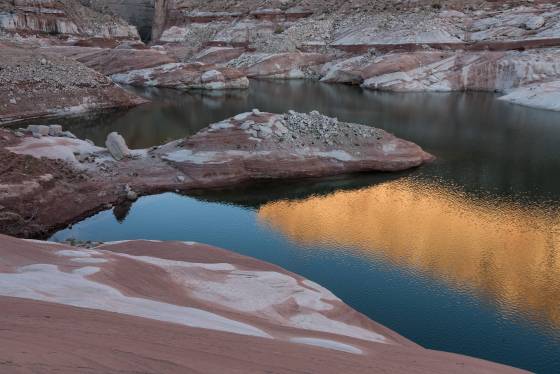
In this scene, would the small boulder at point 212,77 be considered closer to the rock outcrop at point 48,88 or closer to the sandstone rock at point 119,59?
the sandstone rock at point 119,59

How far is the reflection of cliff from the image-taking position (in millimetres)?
20094

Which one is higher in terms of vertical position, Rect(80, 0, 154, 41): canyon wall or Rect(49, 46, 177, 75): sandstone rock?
Rect(80, 0, 154, 41): canyon wall

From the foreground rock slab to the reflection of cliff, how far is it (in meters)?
6.22

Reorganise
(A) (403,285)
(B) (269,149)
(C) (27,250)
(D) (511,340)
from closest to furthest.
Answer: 1. (C) (27,250)
2. (D) (511,340)
3. (A) (403,285)
4. (B) (269,149)

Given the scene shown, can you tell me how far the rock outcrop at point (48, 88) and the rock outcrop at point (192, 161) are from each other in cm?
1940

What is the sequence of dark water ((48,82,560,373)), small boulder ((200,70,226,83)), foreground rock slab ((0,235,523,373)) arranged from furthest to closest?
small boulder ((200,70,226,83))
dark water ((48,82,560,373))
foreground rock slab ((0,235,523,373))

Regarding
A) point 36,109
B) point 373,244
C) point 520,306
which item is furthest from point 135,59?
point 520,306

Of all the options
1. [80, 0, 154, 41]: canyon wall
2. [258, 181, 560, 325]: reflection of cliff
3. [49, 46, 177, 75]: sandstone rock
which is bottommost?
[258, 181, 560, 325]: reflection of cliff

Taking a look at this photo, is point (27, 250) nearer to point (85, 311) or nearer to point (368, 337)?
point (85, 311)

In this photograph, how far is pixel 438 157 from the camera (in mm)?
38875

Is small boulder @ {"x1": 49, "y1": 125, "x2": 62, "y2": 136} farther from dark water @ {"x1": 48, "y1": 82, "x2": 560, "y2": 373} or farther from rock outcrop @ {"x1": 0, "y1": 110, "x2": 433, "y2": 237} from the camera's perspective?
dark water @ {"x1": 48, "y1": 82, "x2": 560, "y2": 373}

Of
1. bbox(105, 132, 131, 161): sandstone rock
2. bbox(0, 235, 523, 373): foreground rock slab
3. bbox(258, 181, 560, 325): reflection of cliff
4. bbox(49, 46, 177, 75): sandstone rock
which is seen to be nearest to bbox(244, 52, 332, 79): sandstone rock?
bbox(49, 46, 177, 75): sandstone rock

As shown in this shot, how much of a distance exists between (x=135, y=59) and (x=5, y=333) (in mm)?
76674

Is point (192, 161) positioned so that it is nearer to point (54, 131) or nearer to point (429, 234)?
point (54, 131)
